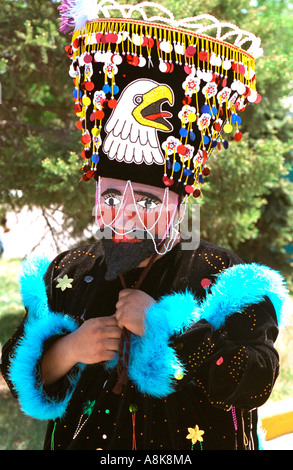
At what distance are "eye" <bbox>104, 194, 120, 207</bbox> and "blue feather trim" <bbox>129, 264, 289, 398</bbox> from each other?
1.11ft

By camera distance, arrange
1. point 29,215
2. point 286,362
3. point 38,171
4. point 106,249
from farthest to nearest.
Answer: point 286,362
point 29,215
point 38,171
point 106,249

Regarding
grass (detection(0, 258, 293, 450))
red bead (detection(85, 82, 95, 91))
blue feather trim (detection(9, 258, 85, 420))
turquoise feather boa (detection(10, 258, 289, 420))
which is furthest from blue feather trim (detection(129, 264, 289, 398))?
grass (detection(0, 258, 293, 450))

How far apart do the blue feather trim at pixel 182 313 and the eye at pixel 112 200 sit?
338 mm

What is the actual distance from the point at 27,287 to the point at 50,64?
360cm

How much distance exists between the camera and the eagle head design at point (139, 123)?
161cm

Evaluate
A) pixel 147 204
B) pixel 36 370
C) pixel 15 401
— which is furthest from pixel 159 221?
pixel 15 401

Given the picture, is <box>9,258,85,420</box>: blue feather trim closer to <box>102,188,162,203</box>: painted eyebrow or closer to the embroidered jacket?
the embroidered jacket

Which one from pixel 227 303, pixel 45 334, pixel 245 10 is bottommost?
pixel 45 334

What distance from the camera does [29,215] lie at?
18.9 ft

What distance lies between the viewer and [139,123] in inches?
64.1

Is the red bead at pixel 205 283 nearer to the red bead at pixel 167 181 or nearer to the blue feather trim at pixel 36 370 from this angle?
the red bead at pixel 167 181
